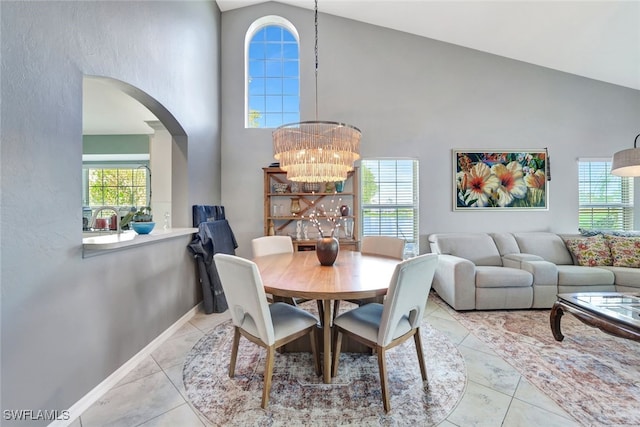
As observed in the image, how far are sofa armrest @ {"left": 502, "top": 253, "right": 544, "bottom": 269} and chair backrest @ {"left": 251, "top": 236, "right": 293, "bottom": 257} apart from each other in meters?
2.85

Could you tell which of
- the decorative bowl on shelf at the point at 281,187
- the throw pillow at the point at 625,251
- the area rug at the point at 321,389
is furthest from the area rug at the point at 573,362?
the decorative bowl on shelf at the point at 281,187

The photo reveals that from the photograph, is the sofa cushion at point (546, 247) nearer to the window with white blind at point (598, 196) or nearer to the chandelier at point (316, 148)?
the window with white blind at point (598, 196)

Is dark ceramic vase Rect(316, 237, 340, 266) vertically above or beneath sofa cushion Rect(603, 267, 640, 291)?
above

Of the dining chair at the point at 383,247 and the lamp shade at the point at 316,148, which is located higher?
the lamp shade at the point at 316,148

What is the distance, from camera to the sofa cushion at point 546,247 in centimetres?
366

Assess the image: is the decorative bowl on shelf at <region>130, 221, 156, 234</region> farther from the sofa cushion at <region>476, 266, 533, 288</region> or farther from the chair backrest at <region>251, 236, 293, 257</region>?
the sofa cushion at <region>476, 266, 533, 288</region>

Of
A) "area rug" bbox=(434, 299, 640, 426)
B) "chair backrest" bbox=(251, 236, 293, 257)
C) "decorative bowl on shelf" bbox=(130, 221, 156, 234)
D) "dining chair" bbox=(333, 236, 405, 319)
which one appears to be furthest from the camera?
"chair backrest" bbox=(251, 236, 293, 257)

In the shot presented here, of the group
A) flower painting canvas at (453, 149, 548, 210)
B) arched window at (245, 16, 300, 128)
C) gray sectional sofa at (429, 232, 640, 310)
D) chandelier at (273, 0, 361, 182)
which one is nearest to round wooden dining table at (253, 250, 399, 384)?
chandelier at (273, 0, 361, 182)

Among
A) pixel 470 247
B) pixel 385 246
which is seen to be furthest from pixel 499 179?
pixel 385 246

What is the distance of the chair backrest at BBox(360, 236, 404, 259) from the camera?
8.87ft

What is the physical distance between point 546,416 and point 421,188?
3.00m

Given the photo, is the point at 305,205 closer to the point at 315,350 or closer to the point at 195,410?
the point at 315,350

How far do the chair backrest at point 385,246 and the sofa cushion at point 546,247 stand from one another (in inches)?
90.4

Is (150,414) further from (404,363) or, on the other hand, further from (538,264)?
(538,264)
